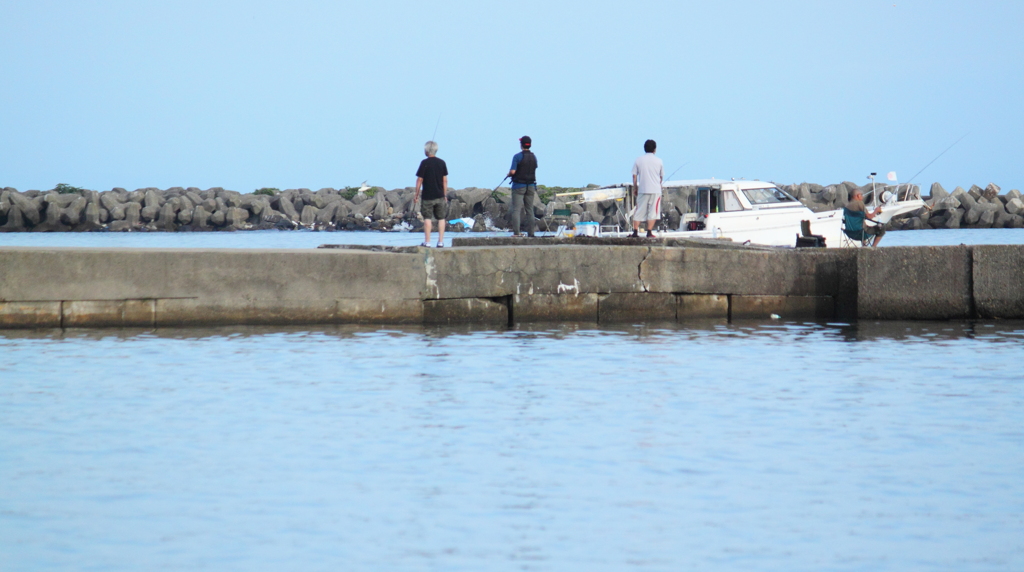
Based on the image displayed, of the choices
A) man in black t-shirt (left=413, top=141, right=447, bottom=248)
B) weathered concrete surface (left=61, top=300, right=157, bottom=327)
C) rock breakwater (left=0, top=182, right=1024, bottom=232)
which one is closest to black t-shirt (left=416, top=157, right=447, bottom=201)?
man in black t-shirt (left=413, top=141, right=447, bottom=248)

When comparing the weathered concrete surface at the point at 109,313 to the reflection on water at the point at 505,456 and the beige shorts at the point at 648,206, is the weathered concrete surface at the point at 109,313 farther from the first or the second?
the beige shorts at the point at 648,206

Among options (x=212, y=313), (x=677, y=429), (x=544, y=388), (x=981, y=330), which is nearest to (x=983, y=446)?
(x=677, y=429)

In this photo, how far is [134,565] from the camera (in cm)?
425

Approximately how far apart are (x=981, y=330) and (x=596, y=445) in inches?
257

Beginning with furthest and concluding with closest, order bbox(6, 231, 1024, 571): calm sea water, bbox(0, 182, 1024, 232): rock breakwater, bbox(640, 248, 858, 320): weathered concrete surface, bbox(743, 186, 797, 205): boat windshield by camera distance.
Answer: bbox(0, 182, 1024, 232): rock breakwater → bbox(743, 186, 797, 205): boat windshield → bbox(640, 248, 858, 320): weathered concrete surface → bbox(6, 231, 1024, 571): calm sea water

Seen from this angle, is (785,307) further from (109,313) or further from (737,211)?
(737,211)

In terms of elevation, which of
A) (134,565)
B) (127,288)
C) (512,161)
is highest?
(512,161)

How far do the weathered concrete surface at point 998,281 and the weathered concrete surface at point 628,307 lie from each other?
10.5ft

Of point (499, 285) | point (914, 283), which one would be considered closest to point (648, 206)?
point (499, 285)

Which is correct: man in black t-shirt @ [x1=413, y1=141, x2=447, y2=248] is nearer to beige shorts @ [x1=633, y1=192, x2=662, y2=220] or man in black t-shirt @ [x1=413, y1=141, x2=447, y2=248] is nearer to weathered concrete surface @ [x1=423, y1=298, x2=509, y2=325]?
weathered concrete surface @ [x1=423, y1=298, x2=509, y2=325]

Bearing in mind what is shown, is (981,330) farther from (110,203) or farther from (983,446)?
(110,203)

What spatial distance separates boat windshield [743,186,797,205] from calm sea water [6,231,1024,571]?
12475 millimetres

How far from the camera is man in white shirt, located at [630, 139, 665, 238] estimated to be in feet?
45.3

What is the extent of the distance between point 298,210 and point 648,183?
40.2 meters
